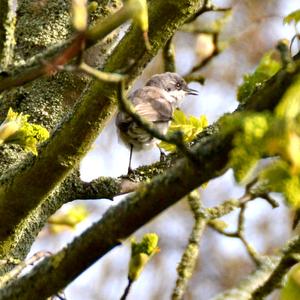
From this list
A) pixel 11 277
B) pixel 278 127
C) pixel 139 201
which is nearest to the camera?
pixel 278 127

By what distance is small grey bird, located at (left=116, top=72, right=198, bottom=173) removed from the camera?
18.2 ft

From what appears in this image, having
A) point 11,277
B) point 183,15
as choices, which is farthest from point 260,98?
point 183,15

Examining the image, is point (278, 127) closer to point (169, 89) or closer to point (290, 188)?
point (290, 188)

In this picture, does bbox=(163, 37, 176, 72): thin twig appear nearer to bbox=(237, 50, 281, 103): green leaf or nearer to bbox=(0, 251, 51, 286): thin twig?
bbox=(237, 50, 281, 103): green leaf

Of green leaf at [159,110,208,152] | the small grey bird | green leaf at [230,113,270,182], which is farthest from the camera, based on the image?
the small grey bird

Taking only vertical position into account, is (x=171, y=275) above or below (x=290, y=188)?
above

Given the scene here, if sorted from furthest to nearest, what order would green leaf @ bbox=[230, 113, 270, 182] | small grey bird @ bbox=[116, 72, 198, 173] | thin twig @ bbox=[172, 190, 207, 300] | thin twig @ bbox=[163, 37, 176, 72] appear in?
small grey bird @ bbox=[116, 72, 198, 173] → thin twig @ bbox=[163, 37, 176, 72] → thin twig @ bbox=[172, 190, 207, 300] → green leaf @ bbox=[230, 113, 270, 182]

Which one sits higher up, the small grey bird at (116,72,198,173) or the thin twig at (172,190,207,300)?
the small grey bird at (116,72,198,173)

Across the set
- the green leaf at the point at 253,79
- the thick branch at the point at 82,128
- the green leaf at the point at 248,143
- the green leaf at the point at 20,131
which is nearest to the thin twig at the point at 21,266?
the green leaf at the point at 20,131

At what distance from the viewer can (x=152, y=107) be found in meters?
6.05

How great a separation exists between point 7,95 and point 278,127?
244cm

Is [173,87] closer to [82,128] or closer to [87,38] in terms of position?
[82,128]

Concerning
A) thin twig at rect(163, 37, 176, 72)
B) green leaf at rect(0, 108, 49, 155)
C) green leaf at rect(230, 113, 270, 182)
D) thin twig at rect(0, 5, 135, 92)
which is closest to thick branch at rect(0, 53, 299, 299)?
green leaf at rect(230, 113, 270, 182)

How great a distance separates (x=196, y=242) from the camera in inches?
94.7
